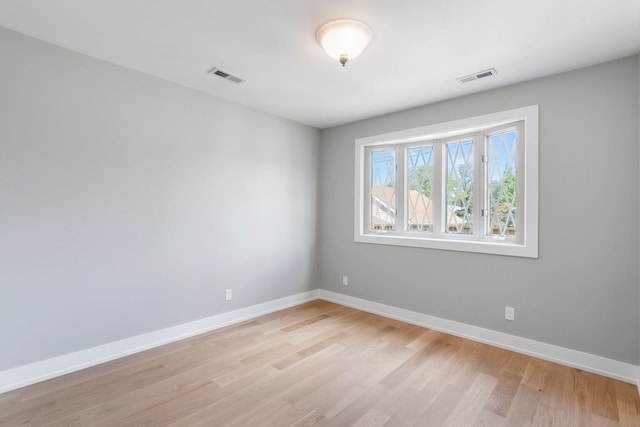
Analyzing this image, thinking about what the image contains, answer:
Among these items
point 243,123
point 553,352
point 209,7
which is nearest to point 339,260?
point 243,123

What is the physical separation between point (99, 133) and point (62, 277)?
1.18m

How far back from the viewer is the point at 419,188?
3.79 meters

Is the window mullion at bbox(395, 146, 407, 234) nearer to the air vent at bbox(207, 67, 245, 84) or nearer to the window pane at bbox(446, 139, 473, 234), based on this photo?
the window pane at bbox(446, 139, 473, 234)

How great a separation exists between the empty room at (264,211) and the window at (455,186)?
0.03 m

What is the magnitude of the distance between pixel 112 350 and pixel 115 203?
125cm

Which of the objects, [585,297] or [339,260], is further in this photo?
[339,260]

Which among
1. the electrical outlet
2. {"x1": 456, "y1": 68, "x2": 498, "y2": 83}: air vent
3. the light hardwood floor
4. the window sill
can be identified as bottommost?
the light hardwood floor

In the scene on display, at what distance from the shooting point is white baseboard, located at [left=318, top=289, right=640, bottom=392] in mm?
2381

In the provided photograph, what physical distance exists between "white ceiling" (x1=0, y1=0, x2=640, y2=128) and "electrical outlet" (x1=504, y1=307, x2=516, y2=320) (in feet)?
6.97

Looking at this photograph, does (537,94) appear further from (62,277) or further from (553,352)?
(62,277)

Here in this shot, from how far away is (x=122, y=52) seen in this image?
2.42 metres

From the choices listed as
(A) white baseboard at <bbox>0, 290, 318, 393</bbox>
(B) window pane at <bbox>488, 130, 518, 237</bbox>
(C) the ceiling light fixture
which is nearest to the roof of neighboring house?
(B) window pane at <bbox>488, 130, 518, 237</bbox>

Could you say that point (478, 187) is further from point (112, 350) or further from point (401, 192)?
point (112, 350)

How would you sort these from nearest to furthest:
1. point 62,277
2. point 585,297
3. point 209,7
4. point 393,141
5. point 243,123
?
point 209,7, point 62,277, point 585,297, point 243,123, point 393,141
